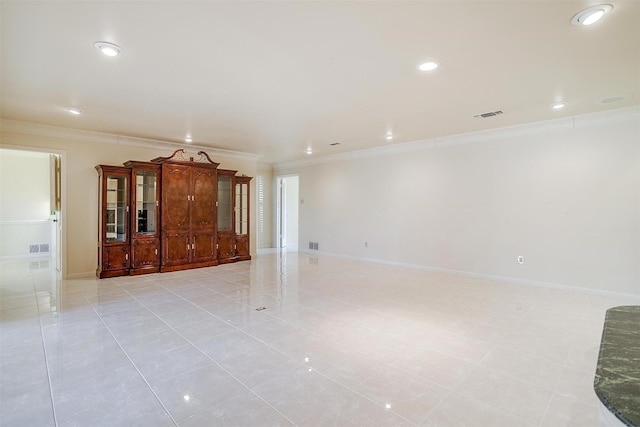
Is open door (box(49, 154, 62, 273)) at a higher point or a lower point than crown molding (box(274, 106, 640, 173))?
lower

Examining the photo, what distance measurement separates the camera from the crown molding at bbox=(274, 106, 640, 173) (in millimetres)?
4438

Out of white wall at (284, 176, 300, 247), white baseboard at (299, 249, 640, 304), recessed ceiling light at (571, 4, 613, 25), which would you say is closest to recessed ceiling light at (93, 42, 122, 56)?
recessed ceiling light at (571, 4, 613, 25)

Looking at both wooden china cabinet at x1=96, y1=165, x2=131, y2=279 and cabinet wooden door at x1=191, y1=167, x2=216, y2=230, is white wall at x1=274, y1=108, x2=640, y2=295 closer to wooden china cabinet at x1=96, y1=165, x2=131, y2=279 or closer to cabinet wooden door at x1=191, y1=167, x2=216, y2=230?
cabinet wooden door at x1=191, y1=167, x2=216, y2=230

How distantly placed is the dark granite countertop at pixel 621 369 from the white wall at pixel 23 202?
10.2 meters

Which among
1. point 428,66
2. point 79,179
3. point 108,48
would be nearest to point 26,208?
point 79,179

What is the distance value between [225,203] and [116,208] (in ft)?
7.01

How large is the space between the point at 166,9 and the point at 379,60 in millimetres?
1733

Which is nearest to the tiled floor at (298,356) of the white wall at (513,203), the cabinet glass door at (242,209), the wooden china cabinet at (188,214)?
the white wall at (513,203)

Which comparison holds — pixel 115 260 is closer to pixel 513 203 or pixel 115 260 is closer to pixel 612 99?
pixel 513 203

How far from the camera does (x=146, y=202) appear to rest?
6.13 m

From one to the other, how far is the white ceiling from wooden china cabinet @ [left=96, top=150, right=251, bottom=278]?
1.30 metres

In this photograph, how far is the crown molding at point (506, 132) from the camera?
14.6 ft

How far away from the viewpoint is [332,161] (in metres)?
8.23

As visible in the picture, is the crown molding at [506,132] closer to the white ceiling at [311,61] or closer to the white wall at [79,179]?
the white ceiling at [311,61]
